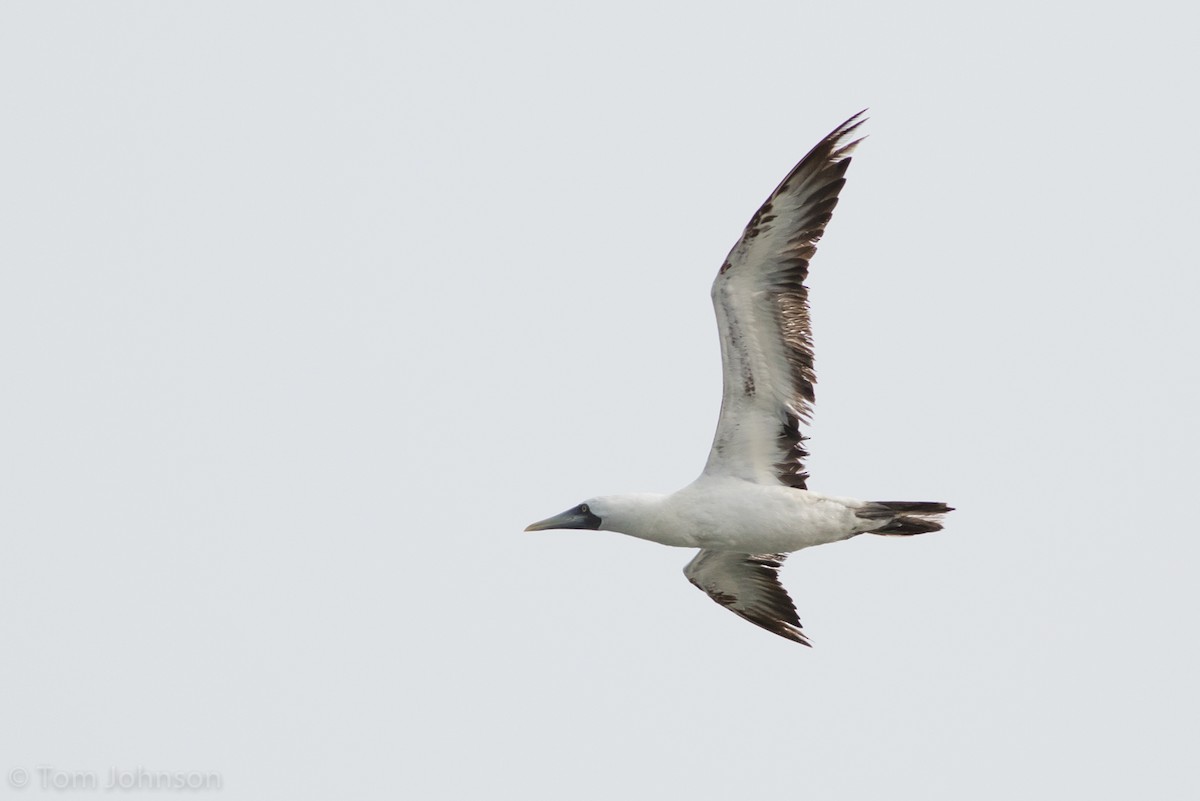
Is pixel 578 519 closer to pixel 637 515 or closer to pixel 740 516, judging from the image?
pixel 637 515

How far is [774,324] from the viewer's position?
18.6m

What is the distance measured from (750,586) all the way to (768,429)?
302cm

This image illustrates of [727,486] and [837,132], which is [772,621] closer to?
[727,486]

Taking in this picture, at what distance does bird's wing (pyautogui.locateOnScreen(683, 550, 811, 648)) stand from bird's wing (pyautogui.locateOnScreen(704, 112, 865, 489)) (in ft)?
7.03

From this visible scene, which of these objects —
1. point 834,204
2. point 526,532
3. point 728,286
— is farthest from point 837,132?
point 526,532

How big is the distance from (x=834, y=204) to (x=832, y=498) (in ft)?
10.8

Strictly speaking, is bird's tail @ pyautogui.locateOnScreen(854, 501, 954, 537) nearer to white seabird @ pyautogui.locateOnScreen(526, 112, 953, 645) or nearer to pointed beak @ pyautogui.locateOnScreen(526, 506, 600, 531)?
white seabird @ pyautogui.locateOnScreen(526, 112, 953, 645)

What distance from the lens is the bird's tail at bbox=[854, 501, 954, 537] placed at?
19.2m

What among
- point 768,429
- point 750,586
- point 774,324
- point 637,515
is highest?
point 774,324

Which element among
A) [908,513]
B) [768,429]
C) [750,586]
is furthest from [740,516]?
[750,586]

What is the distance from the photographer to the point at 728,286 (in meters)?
18.4

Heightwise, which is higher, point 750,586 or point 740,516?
point 740,516

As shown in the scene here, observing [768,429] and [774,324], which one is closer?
[774,324]

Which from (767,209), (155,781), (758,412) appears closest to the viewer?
(767,209)
